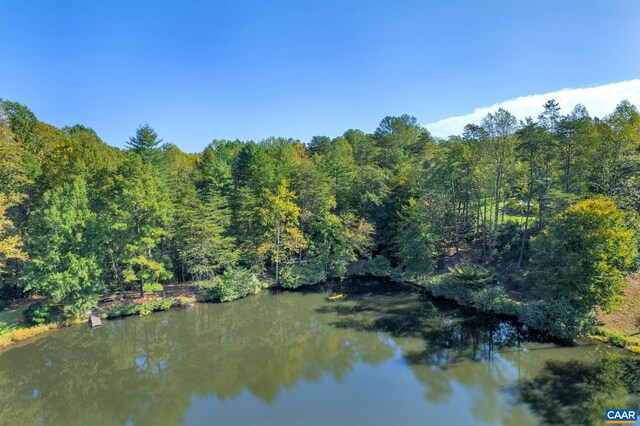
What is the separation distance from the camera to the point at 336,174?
120 ft

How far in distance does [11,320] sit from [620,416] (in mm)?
33028

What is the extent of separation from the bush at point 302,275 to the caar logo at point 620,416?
2199 cm

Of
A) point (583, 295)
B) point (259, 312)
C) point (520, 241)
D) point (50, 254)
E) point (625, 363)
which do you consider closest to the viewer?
point (625, 363)

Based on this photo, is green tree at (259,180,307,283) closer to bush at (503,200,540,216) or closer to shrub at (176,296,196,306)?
shrub at (176,296,196,306)

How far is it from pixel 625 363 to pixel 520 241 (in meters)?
13.6

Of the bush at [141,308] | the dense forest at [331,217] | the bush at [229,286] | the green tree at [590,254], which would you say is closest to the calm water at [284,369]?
the bush at [141,308]

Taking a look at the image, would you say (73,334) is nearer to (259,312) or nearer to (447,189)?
(259,312)

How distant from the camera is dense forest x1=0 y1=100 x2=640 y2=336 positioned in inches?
770

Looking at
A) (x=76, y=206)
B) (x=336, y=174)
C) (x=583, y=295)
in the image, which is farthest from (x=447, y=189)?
(x=76, y=206)

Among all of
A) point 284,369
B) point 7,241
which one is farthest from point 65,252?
point 284,369

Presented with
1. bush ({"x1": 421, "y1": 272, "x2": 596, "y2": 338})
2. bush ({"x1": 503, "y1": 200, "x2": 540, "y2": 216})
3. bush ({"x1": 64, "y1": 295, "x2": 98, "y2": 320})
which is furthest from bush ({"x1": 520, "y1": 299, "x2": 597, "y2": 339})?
bush ({"x1": 64, "y1": 295, "x2": 98, "y2": 320})

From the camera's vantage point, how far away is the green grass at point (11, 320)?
21.0 meters

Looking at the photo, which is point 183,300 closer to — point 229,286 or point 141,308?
point 141,308

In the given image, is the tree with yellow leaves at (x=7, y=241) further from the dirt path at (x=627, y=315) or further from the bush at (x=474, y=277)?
the dirt path at (x=627, y=315)
